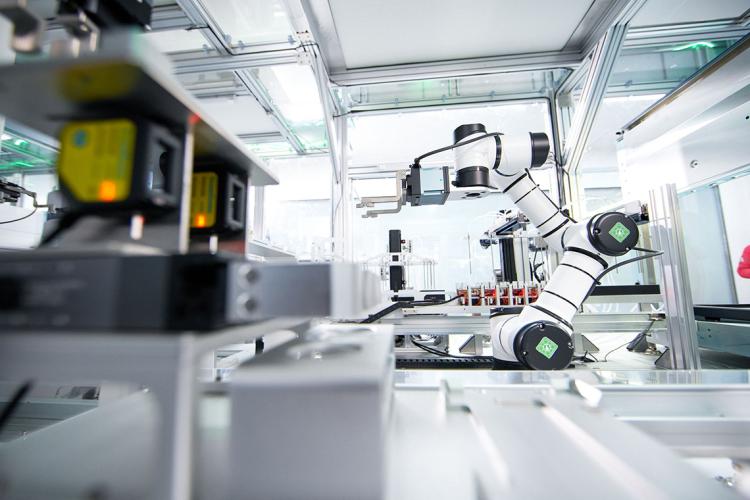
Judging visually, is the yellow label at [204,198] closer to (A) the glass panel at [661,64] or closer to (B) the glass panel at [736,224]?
(A) the glass panel at [661,64]

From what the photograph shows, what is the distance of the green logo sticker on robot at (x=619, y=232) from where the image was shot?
1149mm

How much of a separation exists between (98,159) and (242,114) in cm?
262

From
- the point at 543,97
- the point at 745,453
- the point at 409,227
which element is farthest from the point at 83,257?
the point at 409,227

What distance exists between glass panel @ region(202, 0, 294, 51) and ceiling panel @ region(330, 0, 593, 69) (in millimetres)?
318

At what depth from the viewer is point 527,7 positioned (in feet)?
5.56

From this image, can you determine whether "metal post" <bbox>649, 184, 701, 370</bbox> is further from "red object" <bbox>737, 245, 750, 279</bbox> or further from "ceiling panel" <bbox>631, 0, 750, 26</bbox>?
"red object" <bbox>737, 245, 750, 279</bbox>

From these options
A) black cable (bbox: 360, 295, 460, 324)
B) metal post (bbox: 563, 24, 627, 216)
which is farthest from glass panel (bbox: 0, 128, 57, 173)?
metal post (bbox: 563, 24, 627, 216)

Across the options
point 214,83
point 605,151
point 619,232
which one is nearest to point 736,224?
point 605,151

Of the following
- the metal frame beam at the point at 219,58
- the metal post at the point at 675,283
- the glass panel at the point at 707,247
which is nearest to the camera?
the metal post at the point at 675,283

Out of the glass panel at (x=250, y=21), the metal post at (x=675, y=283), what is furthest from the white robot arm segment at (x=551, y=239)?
the glass panel at (x=250, y=21)

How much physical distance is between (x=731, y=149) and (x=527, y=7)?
1.65m

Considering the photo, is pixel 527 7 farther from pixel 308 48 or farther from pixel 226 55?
pixel 226 55

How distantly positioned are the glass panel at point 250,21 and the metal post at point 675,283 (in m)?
2.13

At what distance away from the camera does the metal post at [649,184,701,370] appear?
1.34m
